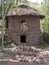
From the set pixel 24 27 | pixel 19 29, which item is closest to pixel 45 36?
pixel 24 27

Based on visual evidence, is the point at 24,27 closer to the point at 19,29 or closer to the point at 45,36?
the point at 19,29

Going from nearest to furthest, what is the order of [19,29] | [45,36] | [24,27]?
1. [24,27]
2. [19,29]
3. [45,36]

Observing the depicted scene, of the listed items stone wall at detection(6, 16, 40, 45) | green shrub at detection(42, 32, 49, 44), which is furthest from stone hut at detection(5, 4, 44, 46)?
green shrub at detection(42, 32, 49, 44)

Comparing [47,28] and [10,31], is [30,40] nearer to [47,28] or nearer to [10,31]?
[10,31]

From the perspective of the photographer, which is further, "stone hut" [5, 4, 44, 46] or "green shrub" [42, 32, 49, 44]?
"green shrub" [42, 32, 49, 44]

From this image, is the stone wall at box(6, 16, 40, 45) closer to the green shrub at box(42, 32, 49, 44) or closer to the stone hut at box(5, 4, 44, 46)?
the stone hut at box(5, 4, 44, 46)

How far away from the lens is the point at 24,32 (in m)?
28.9

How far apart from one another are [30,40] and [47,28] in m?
6.20

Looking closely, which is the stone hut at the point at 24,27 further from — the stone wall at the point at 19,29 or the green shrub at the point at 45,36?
the green shrub at the point at 45,36

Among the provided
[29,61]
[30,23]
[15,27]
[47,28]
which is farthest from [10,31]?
[29,61]

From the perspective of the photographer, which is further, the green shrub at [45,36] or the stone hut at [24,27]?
the green shrub at [45,36]

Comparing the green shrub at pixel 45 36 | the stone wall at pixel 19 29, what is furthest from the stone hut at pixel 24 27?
the green shrub at pixel 45 36

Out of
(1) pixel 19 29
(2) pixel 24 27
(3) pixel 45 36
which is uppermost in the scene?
(2) pixel 24 27

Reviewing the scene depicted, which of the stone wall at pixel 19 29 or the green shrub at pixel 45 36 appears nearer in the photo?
the stone wall at pixel 19 29
